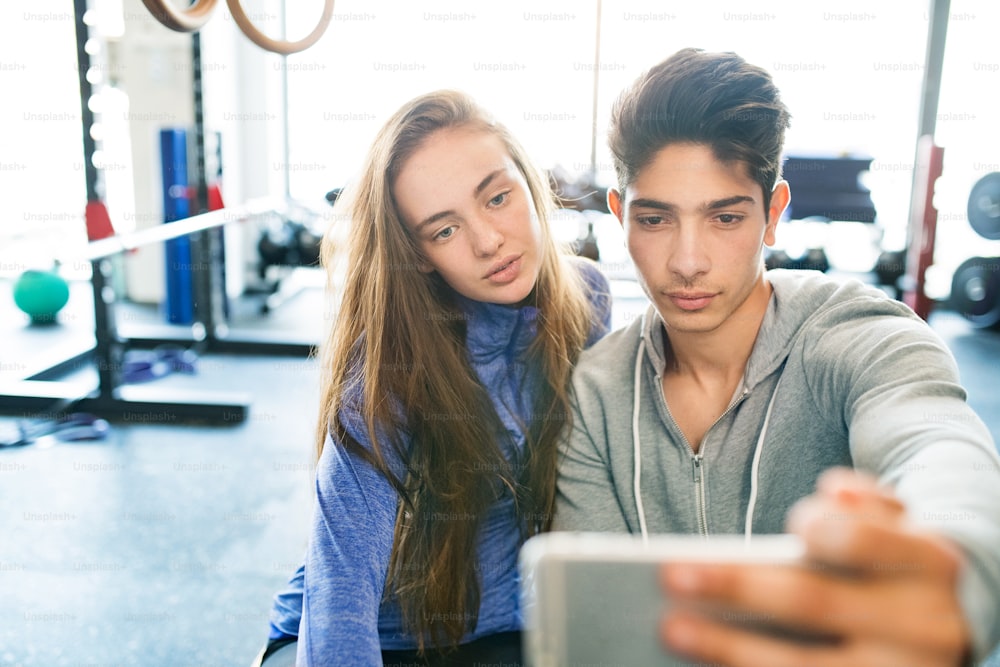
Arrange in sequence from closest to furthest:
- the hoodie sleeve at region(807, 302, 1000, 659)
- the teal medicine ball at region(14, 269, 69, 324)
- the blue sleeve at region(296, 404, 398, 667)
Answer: the hoodie sleeve at region(807, 302, 1000, 659)
the blue sleeve at region(296, 404, 398, 667)
the teal medicine ball at region(14, 269, 69, 324)

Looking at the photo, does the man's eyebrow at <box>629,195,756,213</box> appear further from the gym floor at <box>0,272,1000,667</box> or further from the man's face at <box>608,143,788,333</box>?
the gym floor at <box>0,272,1000,667</box>

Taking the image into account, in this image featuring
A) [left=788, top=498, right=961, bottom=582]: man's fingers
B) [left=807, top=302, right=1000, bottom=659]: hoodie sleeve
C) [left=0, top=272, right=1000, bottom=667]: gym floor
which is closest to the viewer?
[left=788, top=498, right=961, bottom=582]: man's fingers

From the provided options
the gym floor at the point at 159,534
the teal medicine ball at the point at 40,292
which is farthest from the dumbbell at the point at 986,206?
the teal medicine ball at the point at 40,292

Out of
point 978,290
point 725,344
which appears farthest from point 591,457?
point 978,290

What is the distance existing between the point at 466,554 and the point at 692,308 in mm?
535

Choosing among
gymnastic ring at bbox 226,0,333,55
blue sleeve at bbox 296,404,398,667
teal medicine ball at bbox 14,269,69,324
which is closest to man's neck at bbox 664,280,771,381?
blue sleeve at bbox 296,404,398,667

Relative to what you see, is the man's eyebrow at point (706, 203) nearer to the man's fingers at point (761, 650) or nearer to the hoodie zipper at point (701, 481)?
the hoodie zipper at point (701, 481)

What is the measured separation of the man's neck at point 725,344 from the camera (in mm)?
1284

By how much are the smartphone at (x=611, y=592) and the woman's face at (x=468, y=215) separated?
2.91 ft

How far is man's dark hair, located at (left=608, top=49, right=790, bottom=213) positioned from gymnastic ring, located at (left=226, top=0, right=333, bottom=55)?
2.59 ft

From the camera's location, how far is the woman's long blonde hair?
130cm

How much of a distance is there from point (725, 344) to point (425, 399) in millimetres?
489

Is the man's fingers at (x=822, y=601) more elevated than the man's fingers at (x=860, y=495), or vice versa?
the man's fingers at (x=860, y=495)

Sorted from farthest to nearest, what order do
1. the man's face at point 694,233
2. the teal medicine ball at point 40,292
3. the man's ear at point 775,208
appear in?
the teal medicine ball at point 40,292, the man's ear at point 775,208, the man's face at point 694,233
